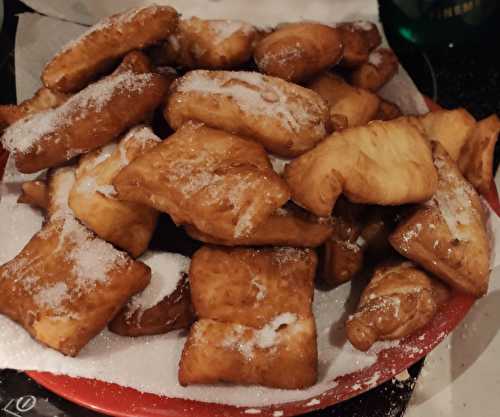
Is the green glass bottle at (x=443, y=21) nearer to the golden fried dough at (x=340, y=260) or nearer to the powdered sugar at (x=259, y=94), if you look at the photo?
the powdered sugar at (x=259, y=94)

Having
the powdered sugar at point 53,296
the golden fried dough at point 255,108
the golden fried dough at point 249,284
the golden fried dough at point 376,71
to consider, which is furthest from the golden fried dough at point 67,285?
the golden fried dough at point 376,71

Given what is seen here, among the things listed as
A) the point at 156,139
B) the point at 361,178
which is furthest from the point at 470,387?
the point at 156,139

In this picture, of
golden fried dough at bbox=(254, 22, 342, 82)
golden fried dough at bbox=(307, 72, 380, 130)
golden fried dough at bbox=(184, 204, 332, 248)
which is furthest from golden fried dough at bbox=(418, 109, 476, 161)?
golden fried dough at bbox=(184, 204, 332, 248)

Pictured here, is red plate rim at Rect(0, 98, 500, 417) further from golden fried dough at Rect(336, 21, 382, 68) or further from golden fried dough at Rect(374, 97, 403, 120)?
golden fried dough at Rect(336, 21, 382, 68)

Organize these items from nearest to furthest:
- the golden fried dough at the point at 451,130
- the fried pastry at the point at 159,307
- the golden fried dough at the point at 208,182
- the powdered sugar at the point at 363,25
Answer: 1. the golden fried dough at the point at 208,182
2. the fried pastry at the point at 159,307
3. the golden fried dough at the point at 451,130
4. the powdered sugar at the point at 363,25

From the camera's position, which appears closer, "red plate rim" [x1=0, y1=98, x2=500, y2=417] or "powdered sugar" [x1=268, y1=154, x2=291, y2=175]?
"red plate rim" [x1=0, y1=98, x2=500, y2=417]

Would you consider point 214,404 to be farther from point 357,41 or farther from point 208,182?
point 357,41
